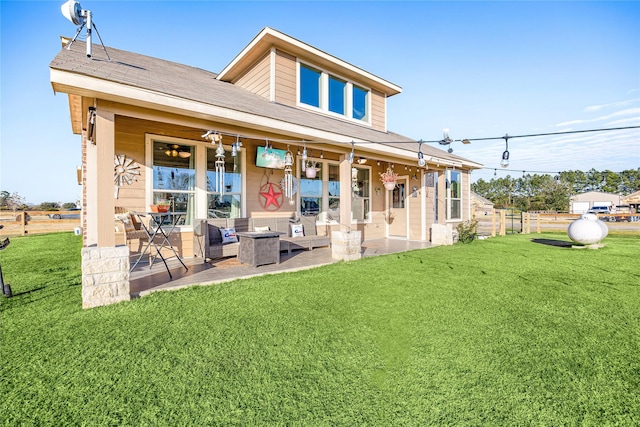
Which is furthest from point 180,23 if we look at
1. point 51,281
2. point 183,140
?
point 51,281

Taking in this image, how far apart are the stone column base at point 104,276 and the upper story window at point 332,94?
20.3 ft

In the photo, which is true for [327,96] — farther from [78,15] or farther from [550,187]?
[550,187]

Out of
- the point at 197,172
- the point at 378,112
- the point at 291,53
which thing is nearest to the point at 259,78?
the point at 291,53

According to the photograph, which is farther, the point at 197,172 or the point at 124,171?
the point at 197,172

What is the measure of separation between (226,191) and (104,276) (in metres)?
3.43

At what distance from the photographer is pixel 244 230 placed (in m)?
6.58

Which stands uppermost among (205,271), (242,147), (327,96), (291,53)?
(291,53)

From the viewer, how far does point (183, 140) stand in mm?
6051

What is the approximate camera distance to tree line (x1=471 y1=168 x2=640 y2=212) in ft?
152

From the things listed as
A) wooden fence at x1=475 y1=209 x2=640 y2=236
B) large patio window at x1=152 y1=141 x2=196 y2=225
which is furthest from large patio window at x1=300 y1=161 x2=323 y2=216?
wooden fence at x1=475 y1=209 x2=640 y2=236

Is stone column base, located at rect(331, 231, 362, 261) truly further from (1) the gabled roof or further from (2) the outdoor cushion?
(1) the gabled roof

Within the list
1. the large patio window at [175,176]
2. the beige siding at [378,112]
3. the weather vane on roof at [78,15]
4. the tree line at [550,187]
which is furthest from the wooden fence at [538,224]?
the tree line at [550,187]

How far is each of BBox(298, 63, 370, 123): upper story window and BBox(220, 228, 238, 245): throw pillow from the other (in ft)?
13.9

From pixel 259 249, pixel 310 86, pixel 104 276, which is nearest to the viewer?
pixel 104 276
